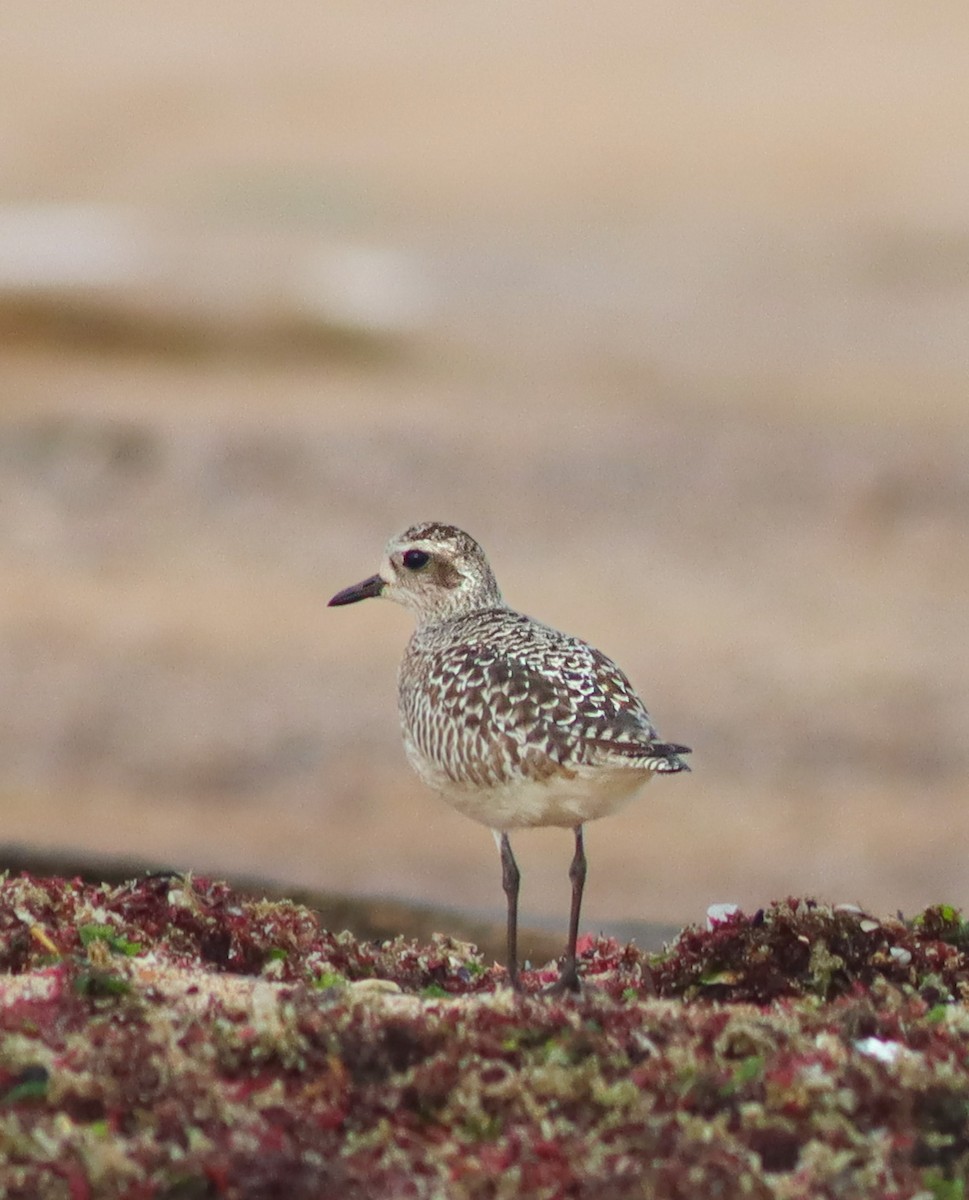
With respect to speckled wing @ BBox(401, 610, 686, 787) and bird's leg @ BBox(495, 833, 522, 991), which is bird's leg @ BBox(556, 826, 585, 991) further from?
speckled wing @ BBox(401, 610, 686, 787)

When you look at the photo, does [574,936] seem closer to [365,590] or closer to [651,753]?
[651,753]

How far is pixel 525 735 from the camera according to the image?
638cm

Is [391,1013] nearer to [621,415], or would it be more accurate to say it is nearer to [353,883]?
[353,883]

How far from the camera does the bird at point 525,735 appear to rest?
6.27m

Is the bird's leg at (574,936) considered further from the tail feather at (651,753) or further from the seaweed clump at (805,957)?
the tail feather at (651,753)

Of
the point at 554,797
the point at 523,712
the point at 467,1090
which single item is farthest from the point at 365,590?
the point at 467,1090

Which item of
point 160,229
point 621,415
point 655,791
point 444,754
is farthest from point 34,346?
point 444,754

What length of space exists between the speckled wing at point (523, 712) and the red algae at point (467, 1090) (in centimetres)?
74

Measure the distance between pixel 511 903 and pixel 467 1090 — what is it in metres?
1.76

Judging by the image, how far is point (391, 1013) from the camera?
5.29 metres

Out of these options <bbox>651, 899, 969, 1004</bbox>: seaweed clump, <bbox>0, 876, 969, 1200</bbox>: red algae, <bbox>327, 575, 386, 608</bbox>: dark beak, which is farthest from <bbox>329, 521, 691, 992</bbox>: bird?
<bbox>0, 876, 969, 1200</bbox>: red algae

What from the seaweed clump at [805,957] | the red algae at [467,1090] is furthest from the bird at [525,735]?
the red algae at [467,1090]

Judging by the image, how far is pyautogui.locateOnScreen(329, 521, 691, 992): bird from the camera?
6.27 metres

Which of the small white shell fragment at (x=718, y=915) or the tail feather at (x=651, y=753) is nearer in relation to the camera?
the tail feather at (x=651, y=753)
